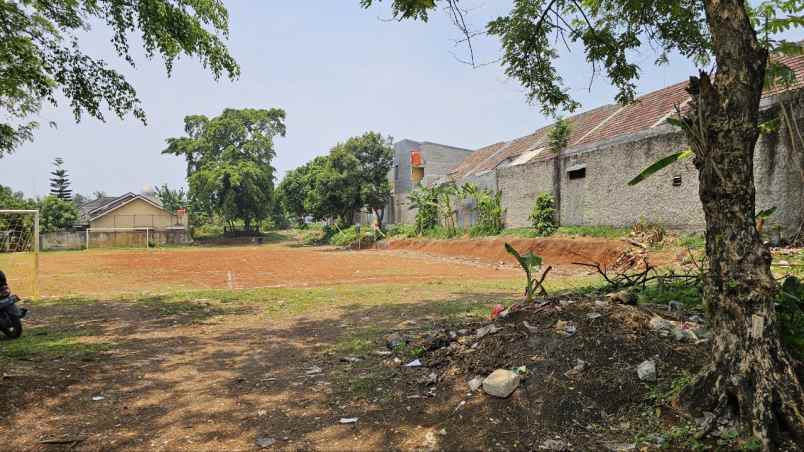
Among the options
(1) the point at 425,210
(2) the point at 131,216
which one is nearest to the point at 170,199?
(2) the point at 131,216

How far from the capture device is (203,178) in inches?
1494

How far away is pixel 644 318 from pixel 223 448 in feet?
10.5

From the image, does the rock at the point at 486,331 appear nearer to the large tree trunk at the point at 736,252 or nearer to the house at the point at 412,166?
the large tree trunk at the point at 736,252

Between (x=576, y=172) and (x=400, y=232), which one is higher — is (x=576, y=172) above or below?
above

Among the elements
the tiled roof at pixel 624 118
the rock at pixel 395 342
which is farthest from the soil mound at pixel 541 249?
the rock at pixel 395 342

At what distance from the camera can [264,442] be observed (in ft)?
8.83

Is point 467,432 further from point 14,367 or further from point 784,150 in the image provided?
point 784,150

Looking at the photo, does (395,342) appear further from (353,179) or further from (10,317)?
(353,179)

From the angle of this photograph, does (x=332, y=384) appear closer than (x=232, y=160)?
Yes

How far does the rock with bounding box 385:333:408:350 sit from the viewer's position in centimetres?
459

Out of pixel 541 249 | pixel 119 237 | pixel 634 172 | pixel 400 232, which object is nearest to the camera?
pixel 634 172

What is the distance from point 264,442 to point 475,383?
4.84 ft

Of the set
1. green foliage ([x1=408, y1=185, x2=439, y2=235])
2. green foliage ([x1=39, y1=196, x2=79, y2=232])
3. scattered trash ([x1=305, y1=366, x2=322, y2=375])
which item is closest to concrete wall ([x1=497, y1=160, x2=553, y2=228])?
green foliage ([x1=408, y1=185, x2=439, y2=235])

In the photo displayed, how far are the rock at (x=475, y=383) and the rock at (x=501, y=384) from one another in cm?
9
